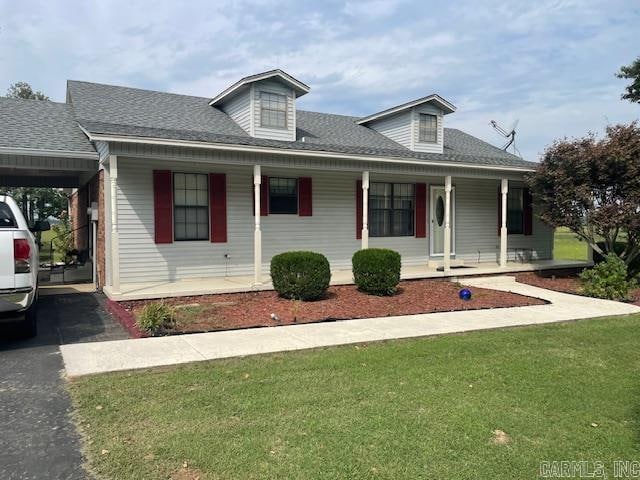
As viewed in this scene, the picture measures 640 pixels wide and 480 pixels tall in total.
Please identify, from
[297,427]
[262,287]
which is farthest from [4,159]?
[297,427]

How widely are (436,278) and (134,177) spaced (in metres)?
7.53

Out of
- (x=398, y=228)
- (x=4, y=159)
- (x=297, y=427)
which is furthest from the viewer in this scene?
(x=398, y=228)

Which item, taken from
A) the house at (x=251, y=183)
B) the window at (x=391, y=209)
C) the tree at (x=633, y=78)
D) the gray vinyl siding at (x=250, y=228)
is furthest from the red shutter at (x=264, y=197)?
the tree at (x=633, y=78)

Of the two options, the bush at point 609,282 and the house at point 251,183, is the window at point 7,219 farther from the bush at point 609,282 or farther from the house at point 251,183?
the bush at point 609,282

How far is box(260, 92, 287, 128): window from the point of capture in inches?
495

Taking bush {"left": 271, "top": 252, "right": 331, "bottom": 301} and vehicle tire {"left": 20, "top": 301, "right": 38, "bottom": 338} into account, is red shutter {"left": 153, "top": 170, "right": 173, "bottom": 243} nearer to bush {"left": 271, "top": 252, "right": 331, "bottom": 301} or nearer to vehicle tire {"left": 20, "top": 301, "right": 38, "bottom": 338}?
bush {"left": 271, "top": 252, "right": 331, "bottom": 301}

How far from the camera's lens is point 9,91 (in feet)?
107

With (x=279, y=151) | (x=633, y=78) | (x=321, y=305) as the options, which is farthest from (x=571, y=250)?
(x=321, y=305)

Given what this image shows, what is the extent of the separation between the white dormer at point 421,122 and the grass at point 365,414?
977cm

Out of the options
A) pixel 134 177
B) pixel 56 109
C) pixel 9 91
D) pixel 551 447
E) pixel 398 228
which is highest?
pixel 9 91

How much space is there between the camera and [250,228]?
1195 cm

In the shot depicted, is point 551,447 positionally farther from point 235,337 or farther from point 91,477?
point 235,337

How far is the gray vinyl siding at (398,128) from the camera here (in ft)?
49.1

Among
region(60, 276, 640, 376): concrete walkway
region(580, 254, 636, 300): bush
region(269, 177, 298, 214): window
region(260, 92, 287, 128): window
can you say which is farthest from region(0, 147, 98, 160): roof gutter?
region(580, 254, 636, 300): bush
